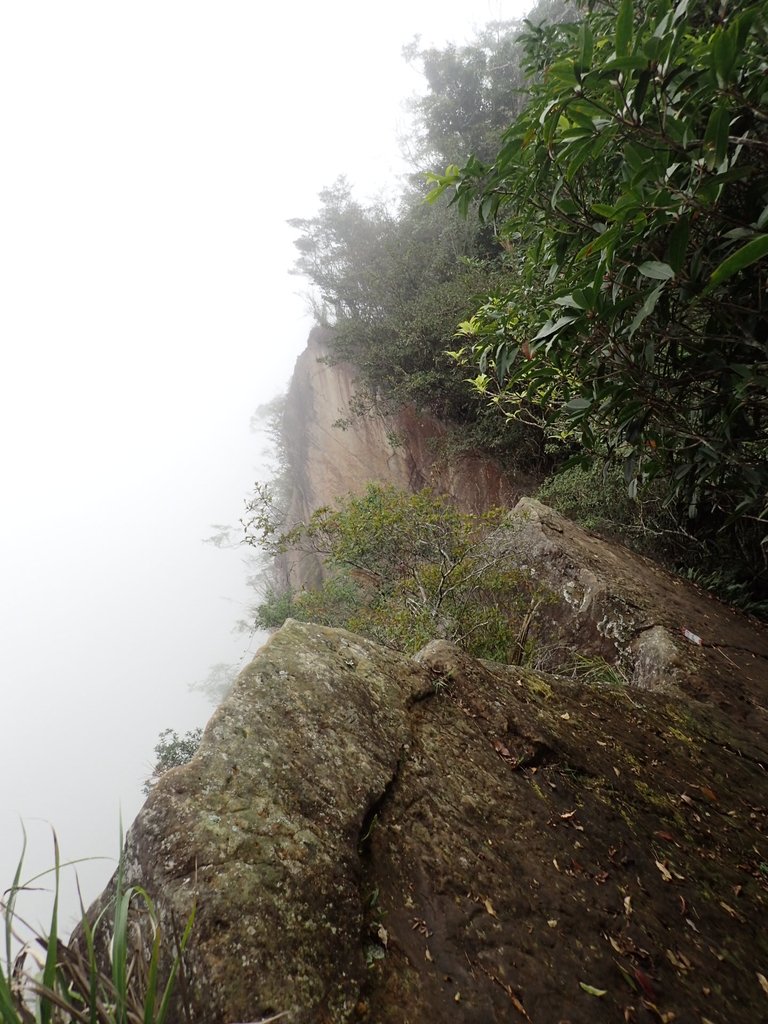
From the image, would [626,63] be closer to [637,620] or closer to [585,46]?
[585,46]

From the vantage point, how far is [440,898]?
1.66m

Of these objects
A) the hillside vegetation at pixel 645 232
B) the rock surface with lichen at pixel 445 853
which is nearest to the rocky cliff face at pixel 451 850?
the rock surface with lichen at pixel 445 853

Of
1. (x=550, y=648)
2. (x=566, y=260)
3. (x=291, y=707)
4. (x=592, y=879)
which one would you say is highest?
(x=566, y=260)

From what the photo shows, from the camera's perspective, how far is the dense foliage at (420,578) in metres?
4.64

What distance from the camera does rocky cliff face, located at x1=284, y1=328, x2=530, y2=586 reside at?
33.9 feet

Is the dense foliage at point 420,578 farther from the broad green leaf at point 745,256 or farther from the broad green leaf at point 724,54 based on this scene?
the broad green leaf at point 724,54

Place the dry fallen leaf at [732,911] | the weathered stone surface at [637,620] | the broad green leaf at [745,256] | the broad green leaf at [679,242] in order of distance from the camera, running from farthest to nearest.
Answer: the weathered stone surface at [637,620]
the dry fallen leaf at [732,911]
the broad green leaf at [679,242]
the broad green leaf at [745,256]

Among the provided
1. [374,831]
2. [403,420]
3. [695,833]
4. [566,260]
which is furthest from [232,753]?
[403,420]

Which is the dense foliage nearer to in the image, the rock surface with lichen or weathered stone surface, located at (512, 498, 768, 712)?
weathered stone surface, located at (512, 498, 768, 712)

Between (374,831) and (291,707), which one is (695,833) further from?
(291,707)

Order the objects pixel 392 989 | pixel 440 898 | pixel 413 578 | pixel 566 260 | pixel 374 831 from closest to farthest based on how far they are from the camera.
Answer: pixel 392 989 → pixel 440 898 → pixel 374 831 → pixel 566 260 → pixel 413 578

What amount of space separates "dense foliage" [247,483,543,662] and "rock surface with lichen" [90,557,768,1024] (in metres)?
1.86

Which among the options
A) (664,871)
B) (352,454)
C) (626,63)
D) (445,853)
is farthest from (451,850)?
(352,454)

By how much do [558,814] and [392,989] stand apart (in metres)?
0.97
